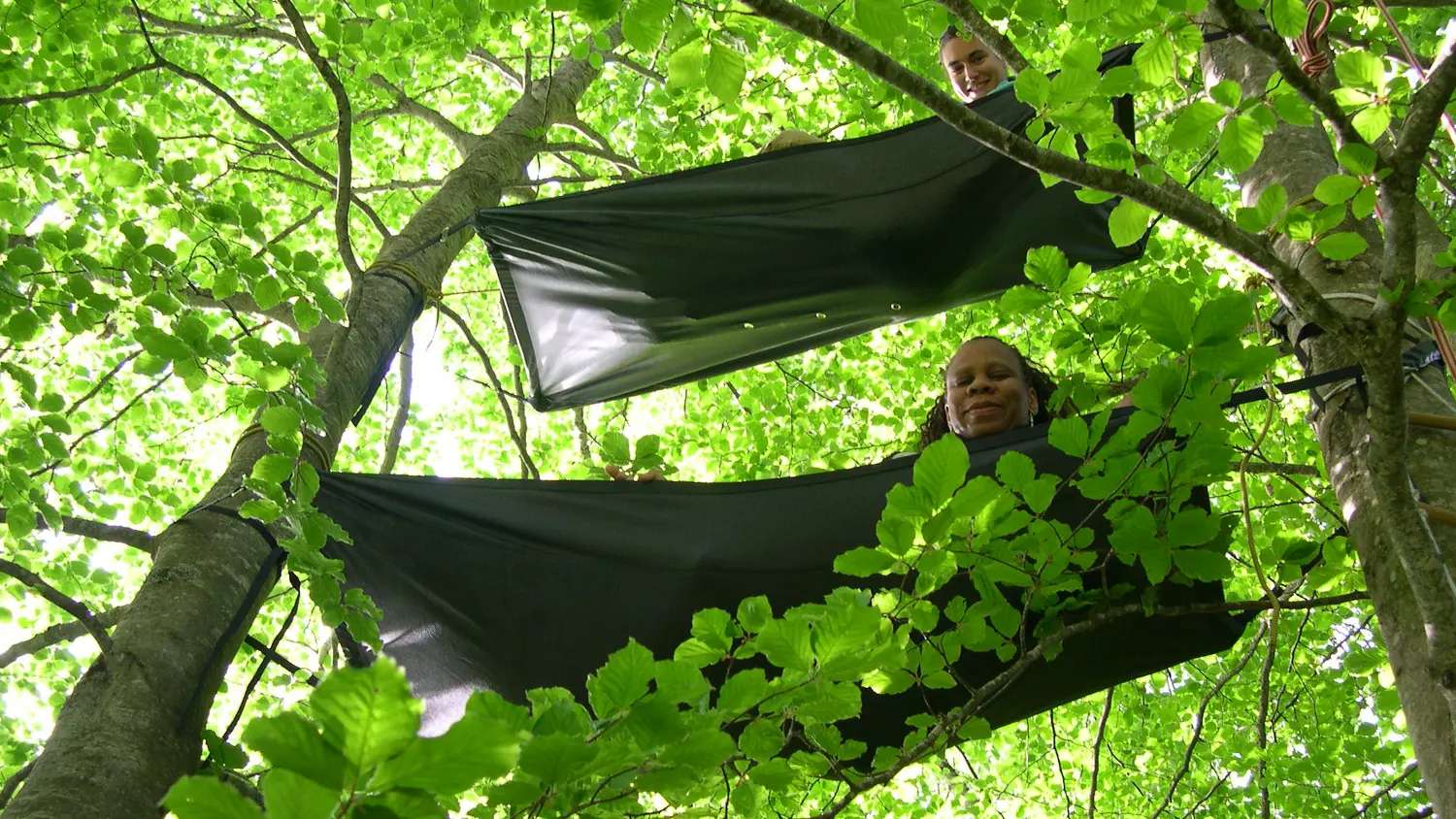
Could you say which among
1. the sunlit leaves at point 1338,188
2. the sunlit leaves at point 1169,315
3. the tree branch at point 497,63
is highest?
the tree branch at point 497,63

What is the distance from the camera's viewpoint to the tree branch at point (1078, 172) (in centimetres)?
128

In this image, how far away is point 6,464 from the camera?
2113mm

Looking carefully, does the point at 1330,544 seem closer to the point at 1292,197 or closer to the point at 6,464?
the point at 1292,197

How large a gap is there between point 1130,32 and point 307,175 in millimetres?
4369

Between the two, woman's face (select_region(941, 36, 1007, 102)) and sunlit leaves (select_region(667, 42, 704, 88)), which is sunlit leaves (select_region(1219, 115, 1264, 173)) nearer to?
sunlit leaves (select_region(667, 42, 704, 88))

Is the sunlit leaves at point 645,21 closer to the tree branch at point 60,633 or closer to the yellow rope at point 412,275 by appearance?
the tree branch at point 60,633

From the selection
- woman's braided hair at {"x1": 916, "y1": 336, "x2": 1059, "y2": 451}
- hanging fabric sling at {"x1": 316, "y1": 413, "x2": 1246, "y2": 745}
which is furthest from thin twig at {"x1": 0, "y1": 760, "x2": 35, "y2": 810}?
woman's braided hair at {"x1": 916, "y1": 336, "x2": 1059, "y2": 451}

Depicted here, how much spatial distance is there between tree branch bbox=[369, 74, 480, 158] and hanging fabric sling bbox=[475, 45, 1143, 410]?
1.61m

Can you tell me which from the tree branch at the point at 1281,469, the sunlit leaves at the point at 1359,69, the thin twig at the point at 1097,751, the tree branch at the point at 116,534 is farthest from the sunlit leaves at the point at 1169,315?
the tree branch at the point at 116,534

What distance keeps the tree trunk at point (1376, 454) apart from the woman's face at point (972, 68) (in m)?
1.07

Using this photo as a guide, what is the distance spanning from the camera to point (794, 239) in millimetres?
2670

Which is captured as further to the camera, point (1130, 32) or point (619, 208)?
point (619, 208)

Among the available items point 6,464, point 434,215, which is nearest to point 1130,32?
point 6,464

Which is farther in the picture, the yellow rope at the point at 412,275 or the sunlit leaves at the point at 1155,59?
the yellow rope at the point at 412,275
